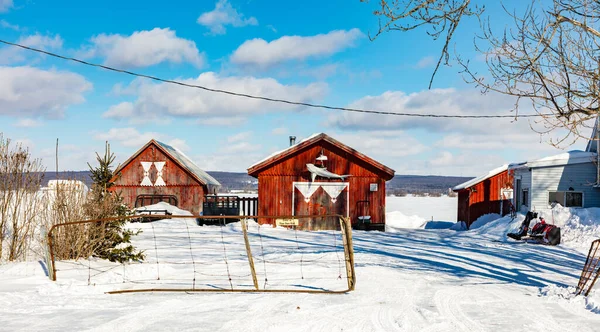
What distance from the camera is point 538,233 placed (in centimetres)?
2109

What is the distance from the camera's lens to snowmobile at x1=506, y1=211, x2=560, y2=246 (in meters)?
20.4

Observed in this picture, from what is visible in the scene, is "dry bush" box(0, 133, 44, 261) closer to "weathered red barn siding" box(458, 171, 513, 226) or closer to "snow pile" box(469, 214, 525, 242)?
"snow pile" box(469, 214, 525, 242)

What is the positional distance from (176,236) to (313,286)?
36.7ft

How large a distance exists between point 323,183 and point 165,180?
12732mm

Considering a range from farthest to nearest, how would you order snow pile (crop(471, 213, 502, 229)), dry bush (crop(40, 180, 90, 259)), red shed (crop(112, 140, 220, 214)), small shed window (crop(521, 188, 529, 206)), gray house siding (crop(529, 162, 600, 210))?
red shed (crop(112, 140, 220, 214))
snow pile (crop(471, 213, 502, 229))
small shed window (crop(521, 188, 529, 206))
gray house siding (crop(529, 162, 600, 210))
dry bush (crop(40, 180, 90, 259))

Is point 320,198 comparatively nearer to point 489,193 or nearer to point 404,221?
point 489,193

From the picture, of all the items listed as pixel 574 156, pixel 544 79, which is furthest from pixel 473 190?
pixel 544 79

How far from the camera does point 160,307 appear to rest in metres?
9.08

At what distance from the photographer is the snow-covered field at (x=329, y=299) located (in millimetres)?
8109

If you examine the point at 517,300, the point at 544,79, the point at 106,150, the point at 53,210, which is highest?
the point at 544,79

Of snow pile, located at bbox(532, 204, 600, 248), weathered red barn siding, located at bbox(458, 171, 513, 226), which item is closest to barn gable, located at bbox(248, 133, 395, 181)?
snow pile, located at bbox(532, 204, 600, 248)

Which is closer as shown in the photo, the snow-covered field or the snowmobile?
the snow-covered field

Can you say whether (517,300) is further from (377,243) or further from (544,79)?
(377,243)

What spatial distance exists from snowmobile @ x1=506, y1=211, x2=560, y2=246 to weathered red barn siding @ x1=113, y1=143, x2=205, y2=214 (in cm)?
2026
